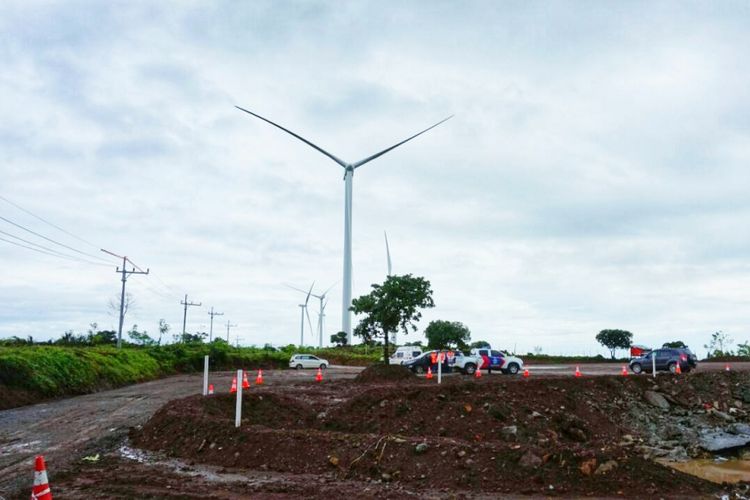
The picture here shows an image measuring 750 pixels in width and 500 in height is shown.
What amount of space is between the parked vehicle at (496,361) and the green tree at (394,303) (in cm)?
409

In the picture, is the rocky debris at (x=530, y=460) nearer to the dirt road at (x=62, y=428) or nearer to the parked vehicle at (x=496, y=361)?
the dirt road at (x=62, y=428)

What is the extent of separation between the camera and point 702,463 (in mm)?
17625

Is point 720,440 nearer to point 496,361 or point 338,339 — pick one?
point 496,361

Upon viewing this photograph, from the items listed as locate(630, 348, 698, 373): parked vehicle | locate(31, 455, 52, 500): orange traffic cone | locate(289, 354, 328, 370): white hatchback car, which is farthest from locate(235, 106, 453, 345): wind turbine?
locate(31, 455, 52, 500): orange traffic cone

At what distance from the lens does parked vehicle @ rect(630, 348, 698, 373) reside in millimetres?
33281

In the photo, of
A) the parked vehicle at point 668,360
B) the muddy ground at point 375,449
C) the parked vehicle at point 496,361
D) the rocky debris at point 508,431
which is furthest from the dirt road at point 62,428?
the parked vehicle at point 668,360

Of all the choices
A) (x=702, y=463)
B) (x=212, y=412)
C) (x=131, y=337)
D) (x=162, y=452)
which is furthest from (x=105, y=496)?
(x=131, y=337)

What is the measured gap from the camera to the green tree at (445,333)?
57438 mm

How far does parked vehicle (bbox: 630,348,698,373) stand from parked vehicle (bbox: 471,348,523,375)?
21.8ft

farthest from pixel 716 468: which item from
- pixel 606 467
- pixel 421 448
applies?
pixel 421 448

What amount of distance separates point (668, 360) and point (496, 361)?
355 inches

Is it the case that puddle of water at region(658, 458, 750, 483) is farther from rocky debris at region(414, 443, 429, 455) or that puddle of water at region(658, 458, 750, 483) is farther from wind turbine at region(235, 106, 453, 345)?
wind turbine at region(235, 106, 453, 345)

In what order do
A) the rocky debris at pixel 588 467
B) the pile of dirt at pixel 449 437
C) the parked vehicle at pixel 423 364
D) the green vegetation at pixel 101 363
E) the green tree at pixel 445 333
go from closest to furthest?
1. the rocky debris at pixel 588 467
2. the pile of dirt at pixel 449 437
3. the green vegetation at pixel 101 363
4. the parked vehicle at pixel 423 364
5. the green tree at pixel 445 333

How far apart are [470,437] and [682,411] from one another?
38.6 feet
